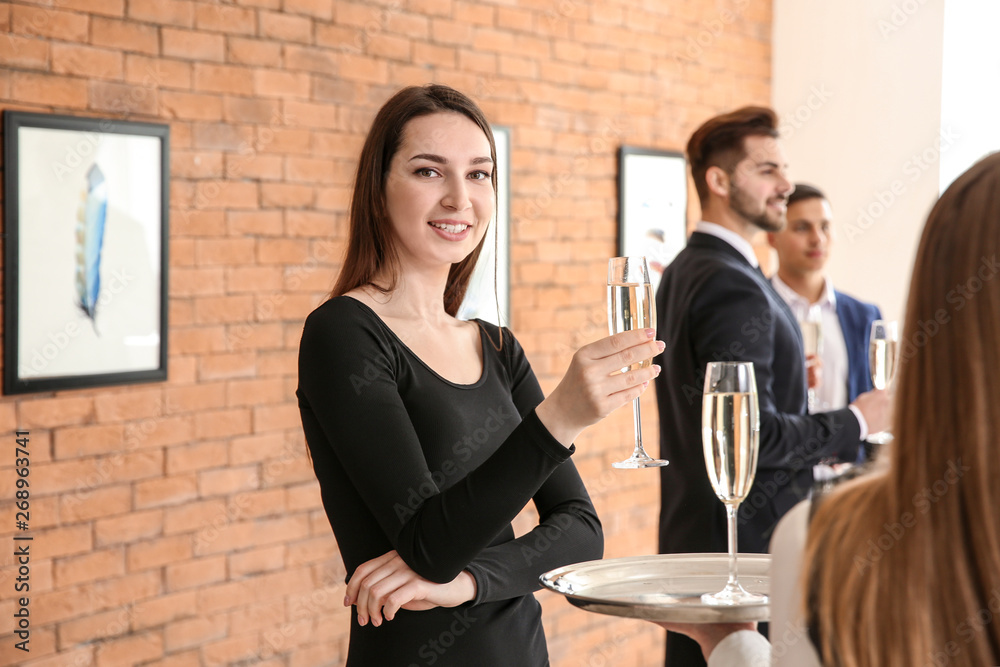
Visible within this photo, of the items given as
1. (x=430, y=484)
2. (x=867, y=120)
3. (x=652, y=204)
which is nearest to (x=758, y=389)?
(x=430, y=484)

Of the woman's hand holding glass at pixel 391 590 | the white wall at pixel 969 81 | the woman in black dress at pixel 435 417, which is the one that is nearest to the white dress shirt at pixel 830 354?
the white wall at pixel 969 81

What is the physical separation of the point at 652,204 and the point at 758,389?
2.06 metres

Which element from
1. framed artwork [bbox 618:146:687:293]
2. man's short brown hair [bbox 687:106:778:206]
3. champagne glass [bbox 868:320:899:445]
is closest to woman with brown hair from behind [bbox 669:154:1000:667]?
champagne glass [bbox 868:320:899:445]

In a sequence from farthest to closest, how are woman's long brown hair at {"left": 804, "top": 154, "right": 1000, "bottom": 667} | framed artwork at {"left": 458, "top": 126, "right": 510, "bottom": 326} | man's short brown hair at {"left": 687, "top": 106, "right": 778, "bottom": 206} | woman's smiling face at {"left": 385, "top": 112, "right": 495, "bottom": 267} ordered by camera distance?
1. framed artwork at {"left": 458, "top": 126, "right": 510, "bottom": 326}
2. man's short brown hair at {"left": 687, "top": 106, "right": 778, "bottom": 206}
3. woman's smiling face at {"left": 385, "top": 112, "right": 495, "bottom": 267}
4. woman's long brown hair at {"left": 804, "top": 154, "right": 1000, "bottom": 667}

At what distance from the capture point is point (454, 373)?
1.56 meters

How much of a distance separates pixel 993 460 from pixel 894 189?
14.6 feet

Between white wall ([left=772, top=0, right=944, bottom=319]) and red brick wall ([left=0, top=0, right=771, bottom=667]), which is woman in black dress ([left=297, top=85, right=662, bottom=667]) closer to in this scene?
red brick wall ([left=0, top=0, right=771, bottom=667])

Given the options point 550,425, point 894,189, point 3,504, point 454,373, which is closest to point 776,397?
point 454,373

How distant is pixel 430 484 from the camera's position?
133 centimetres

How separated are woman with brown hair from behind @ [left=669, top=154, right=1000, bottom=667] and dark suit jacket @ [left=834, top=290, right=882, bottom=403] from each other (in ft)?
8.98

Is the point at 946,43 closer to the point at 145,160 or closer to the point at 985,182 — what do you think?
the point at 145,160

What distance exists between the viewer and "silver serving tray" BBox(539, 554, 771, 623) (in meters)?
1.17

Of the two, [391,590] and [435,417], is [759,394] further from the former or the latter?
[391,590]

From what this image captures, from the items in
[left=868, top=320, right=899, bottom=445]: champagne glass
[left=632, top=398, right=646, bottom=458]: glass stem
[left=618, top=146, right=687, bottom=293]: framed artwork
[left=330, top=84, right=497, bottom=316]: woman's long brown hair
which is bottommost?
[left=632, top=398, right=646, bottom=458]: glass stem
